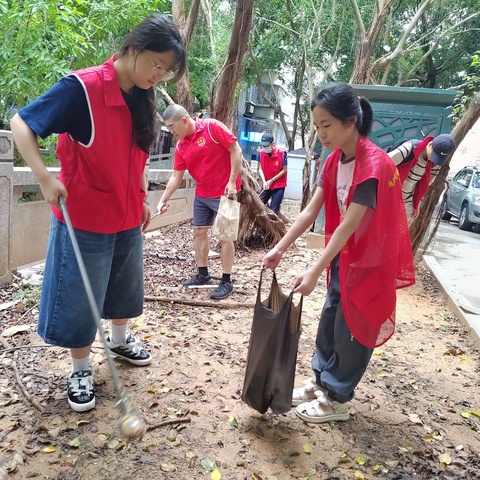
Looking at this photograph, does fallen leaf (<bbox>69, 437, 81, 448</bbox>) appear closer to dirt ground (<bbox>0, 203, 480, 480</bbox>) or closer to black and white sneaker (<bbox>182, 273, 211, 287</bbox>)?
dirt ground (<bbox>0, 203, 480, 480</bbox>)

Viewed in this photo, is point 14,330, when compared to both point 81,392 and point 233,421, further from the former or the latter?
point 233,421

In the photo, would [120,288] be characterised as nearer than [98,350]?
Yes

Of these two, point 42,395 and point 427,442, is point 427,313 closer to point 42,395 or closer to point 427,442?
point 427,442

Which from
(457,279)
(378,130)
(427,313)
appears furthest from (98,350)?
(457,279)

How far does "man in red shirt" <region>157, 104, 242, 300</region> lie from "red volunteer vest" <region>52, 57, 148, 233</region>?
2035mm

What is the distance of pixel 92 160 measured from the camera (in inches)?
76.2

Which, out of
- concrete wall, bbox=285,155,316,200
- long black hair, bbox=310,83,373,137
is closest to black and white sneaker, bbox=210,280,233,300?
long black hair, bbox=310,83,373,137

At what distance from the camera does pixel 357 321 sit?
6.84 feet

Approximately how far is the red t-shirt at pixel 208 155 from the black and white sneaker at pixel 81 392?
2.36m

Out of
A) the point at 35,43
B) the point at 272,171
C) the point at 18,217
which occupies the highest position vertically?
the point at 35,43

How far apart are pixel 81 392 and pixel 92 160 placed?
1206 mm

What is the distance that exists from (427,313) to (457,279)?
240 centimetres

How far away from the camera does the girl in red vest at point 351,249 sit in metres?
1.92

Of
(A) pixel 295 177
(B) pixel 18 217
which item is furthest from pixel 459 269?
(A) pixel 295 177
